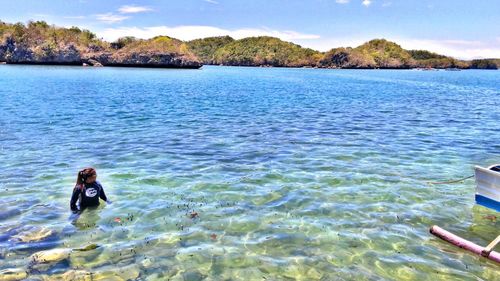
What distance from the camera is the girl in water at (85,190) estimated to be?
1265cm

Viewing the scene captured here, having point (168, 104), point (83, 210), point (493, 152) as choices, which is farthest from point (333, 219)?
point (168, 104)

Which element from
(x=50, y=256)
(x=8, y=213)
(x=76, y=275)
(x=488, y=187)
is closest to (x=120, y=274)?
(x=76, y=275)

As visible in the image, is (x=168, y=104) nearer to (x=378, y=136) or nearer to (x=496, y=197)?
(x=378, y=136)

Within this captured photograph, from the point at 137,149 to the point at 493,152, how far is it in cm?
2016

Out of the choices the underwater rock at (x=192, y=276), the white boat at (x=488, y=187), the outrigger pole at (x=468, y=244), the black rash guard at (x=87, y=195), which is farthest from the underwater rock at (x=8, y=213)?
the white boat at (x=488, y=187)

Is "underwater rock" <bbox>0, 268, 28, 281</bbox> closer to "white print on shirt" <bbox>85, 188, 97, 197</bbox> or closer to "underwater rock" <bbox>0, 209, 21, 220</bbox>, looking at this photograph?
"underwater rock" <bbox>0, 209, 21, 220</bbox>

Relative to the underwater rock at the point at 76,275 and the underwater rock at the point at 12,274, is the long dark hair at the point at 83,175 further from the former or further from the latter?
the underwater rock at the point at 76,275

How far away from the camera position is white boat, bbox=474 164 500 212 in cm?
1157

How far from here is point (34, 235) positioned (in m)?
11.0

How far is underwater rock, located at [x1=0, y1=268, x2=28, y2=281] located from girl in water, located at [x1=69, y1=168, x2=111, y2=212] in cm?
367

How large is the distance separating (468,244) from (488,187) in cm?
232

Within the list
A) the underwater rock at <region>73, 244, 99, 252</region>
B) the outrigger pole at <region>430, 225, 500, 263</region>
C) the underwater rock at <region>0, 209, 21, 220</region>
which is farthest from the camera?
the underwater rock at <region>0, 209, 21, 220</region>

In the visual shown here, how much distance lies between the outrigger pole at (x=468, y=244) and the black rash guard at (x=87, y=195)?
10.2 metres

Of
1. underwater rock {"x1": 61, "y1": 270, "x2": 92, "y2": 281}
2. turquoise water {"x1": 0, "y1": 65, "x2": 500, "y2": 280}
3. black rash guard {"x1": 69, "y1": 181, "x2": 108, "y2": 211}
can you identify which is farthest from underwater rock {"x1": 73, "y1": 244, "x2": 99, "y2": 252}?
black rash guard {"x1": 69, "y1": 181, "x2": 108, "y2": 211}
